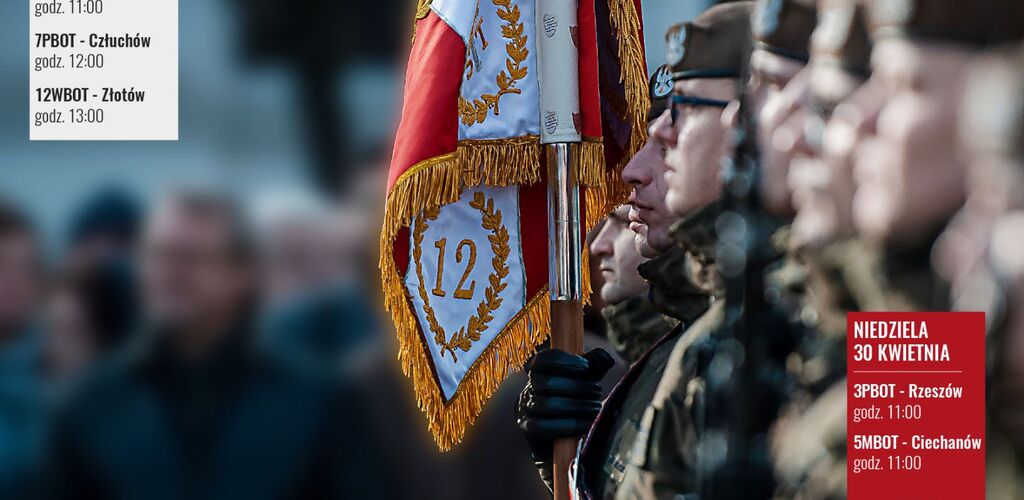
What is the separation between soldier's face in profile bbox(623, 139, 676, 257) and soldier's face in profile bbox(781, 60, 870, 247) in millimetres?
613

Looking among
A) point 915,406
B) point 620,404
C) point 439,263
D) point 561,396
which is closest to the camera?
point 915,406

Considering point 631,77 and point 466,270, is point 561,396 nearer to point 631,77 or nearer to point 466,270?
point 466,270

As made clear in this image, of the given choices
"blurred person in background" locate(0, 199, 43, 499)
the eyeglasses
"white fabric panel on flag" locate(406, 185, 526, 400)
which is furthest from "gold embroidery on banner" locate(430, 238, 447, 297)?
"blurred person in background" locate(0, 199, 43, 499)

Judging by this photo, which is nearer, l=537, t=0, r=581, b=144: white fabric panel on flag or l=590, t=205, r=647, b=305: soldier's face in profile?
l=537, t=0, r=581, b=144: white fabric panel on flag

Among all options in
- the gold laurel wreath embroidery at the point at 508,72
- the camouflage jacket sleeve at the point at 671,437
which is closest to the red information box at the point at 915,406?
the camouflage jacket sleeve at the point at 671,437

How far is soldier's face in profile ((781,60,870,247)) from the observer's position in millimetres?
1080

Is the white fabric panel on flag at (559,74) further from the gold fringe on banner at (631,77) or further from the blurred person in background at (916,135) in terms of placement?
the blurred person in background at (916,135)

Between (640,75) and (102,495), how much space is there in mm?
2080

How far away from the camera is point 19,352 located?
336cm

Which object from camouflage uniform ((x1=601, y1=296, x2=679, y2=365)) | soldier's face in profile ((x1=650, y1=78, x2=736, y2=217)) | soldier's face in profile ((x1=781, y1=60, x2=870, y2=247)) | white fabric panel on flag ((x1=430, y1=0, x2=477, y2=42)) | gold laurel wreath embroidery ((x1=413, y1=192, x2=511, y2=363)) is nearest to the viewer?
soldier's face in profile ((x1=781, y1=60, x2=870, y2=247))

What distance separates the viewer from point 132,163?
3.29 meters

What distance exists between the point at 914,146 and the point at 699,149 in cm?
51

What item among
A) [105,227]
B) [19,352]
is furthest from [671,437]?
[19,352]

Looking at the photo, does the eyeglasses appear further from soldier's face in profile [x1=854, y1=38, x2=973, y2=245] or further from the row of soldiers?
soldier's face in profile [x1=854, y1=38, x2=973, y2=245]
